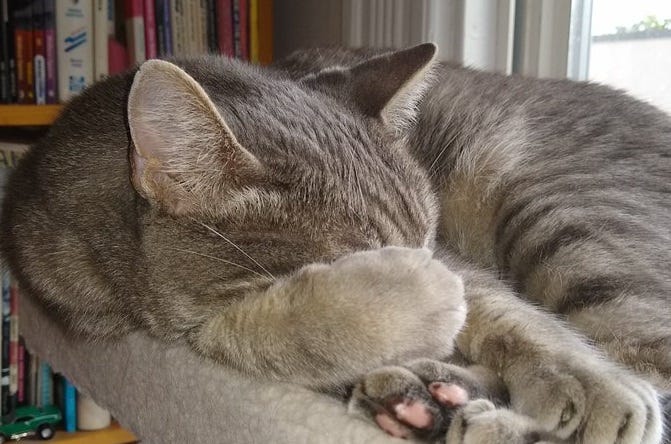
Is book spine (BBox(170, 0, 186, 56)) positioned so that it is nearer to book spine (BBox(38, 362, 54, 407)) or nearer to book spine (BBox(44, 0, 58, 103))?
book spine (BBox(44, 0, 58, 103))

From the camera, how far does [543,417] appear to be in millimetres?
675

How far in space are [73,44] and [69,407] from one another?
0.82 metres

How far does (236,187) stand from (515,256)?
1.35ft

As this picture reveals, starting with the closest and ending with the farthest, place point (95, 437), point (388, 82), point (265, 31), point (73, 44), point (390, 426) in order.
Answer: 1. point (390, 426)
2. point (388, 82)
3. point (73, 44)
4. point (95, 437)
5. point (265, 31)

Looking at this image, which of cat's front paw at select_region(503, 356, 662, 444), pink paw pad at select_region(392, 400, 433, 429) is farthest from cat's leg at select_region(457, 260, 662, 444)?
pink paw pad at select_region(392, 400, 433, 429)

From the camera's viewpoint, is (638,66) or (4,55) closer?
(638,66)

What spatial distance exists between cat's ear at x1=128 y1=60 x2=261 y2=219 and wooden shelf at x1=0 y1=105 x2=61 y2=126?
2.71 ft

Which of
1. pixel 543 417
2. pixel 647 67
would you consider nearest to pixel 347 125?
pixel 543 417

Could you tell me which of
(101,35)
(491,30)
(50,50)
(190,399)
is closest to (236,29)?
(101,35)

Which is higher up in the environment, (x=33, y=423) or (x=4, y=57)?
(x=4, y=57)

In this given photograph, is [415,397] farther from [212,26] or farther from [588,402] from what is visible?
[212,26]

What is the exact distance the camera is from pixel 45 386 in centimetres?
170

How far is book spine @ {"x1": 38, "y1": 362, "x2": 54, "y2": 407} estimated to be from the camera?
66.5 inches

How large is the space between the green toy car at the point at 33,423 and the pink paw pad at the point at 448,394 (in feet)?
4.03
